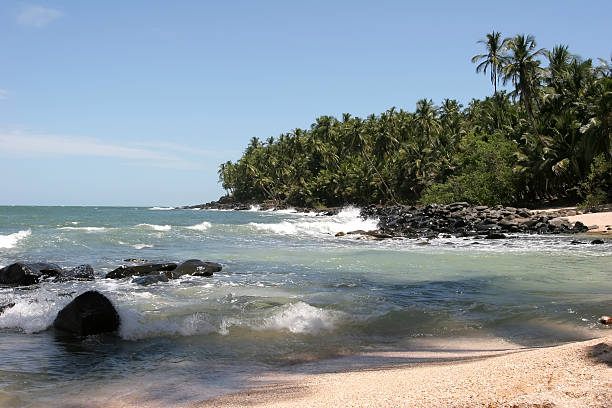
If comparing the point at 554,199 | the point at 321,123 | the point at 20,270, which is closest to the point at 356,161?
the point at 321,123

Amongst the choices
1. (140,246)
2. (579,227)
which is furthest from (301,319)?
(579,227)

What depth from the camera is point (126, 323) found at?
7281 mm

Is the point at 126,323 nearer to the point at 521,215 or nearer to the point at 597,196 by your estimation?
the point at 521,215

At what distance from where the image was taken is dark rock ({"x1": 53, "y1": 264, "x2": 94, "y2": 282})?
12719 mm

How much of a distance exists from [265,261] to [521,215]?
2151cm

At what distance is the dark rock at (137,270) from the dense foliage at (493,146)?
31.4m

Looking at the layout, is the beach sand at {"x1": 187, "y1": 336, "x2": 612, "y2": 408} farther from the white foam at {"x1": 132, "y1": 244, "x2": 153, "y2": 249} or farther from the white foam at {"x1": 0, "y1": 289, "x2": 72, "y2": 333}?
the white foam at {"x1": 132, "y1": 244, "x2": 153, "y2": 249}

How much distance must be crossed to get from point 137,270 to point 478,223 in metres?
23.2

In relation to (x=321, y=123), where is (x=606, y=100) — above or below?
below

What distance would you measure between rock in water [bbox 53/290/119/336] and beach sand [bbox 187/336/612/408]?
3.22 meters

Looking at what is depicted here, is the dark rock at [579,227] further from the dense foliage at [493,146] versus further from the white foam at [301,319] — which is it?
the white foam at [301,319]

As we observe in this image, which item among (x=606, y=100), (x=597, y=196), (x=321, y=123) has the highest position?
(x=321, y=123)

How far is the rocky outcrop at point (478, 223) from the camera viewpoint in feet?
93.6

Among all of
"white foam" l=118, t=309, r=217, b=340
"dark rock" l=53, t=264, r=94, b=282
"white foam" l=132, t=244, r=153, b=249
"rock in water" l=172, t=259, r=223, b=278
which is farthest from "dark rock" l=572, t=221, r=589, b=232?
"white foam" l=118, t=309, r=217, b=340
